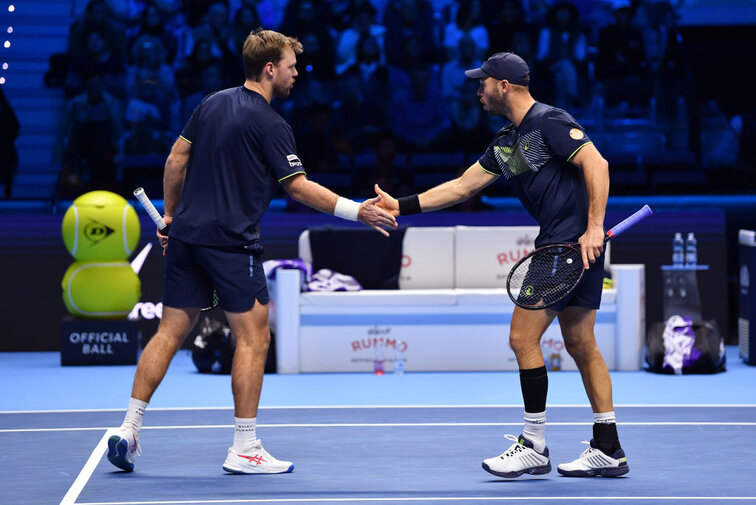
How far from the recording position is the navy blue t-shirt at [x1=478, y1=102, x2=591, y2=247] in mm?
4953

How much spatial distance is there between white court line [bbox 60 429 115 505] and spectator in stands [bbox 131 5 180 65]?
6889 millimetres

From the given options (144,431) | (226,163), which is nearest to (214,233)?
(226,163)

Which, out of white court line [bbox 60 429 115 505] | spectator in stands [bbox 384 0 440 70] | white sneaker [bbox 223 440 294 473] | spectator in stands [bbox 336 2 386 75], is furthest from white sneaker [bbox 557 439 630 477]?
spectator in stands [bbox 336 2 386 75]

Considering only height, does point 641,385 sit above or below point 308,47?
below

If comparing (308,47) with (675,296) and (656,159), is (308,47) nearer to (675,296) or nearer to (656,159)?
(656,159)

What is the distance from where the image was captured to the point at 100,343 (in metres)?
9.19

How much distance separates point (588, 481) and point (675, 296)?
183 inches

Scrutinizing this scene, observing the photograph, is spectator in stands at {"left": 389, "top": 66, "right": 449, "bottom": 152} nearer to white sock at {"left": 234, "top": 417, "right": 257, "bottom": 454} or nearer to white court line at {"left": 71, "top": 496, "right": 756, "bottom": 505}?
white sock at {"left": 234, "top": 417, "right": 257, "bottom": 454}

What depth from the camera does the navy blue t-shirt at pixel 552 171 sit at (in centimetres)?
495

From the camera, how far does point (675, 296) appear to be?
930 cm

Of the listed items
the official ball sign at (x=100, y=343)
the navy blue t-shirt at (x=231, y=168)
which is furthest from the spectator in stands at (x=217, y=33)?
the navy blue t-shirt at (x=231, y=168)

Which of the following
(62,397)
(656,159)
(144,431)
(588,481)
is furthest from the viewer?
(656,159)

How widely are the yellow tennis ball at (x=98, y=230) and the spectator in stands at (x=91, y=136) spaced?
2324 mm

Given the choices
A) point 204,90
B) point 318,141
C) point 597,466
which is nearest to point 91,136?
point 204,90
